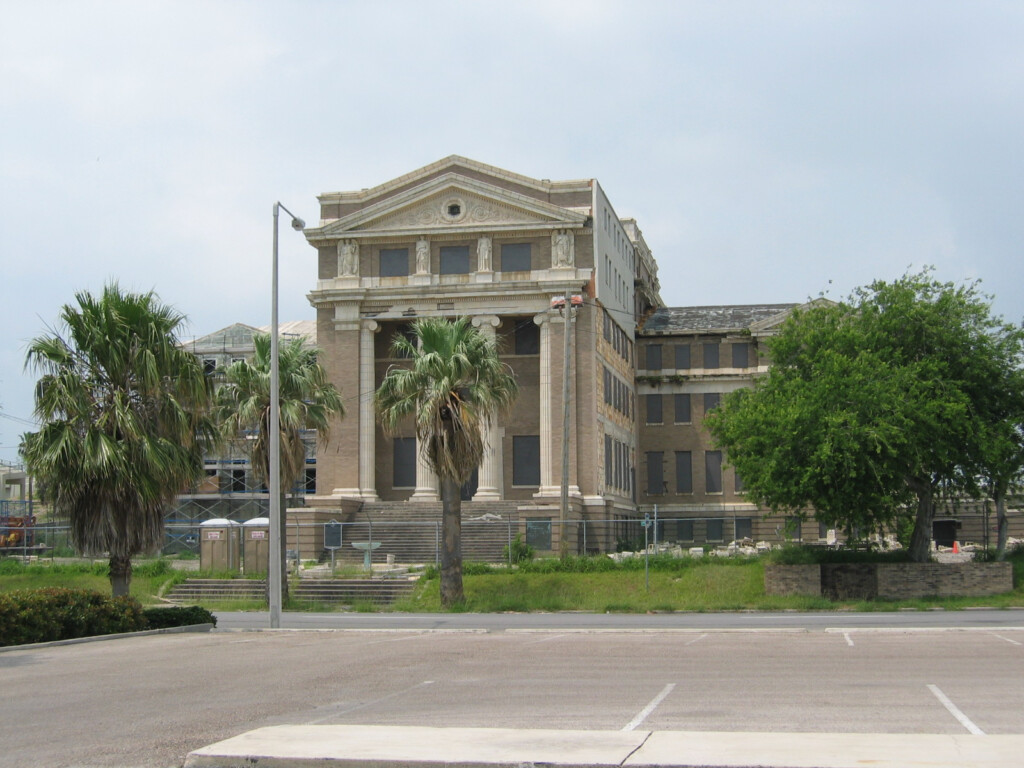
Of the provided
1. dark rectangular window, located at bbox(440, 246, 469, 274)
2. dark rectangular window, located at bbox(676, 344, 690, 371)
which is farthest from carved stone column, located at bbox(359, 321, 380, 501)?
dark rectangular window, located at bbox(676, 344, 690, 371)

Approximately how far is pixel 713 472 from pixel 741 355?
261 inches

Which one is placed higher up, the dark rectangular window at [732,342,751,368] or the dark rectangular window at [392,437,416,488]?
the dark rectangular window at [732,342,751,368]

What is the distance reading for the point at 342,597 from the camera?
40438 mm

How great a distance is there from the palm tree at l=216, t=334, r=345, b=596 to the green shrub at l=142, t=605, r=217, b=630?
8113mm

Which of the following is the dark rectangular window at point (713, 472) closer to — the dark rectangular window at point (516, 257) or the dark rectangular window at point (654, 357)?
the dark rectangular window at point (654, 357)

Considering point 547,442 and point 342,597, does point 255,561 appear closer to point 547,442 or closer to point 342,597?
point 342,597

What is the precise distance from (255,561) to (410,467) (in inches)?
479

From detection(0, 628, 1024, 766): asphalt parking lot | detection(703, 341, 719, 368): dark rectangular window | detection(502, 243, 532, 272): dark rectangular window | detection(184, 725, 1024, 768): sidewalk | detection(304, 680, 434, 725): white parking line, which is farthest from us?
detection(703, 341, 719, 368): dark rectangular window

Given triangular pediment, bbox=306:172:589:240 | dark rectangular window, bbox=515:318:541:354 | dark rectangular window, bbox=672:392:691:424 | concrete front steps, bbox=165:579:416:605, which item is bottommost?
concrete front steps, bbox=165:579:416:605

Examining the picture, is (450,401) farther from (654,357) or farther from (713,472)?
(654,357)

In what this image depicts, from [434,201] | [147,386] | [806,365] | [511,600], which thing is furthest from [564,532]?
[147,386]

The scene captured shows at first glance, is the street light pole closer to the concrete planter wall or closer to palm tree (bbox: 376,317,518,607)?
palm tree (bbox: 376,317,518,607)

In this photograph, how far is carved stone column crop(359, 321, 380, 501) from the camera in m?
54.2

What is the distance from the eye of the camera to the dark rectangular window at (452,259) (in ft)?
179
